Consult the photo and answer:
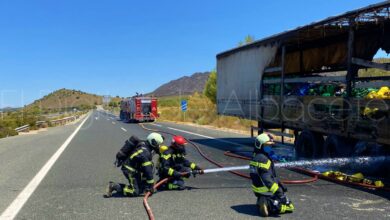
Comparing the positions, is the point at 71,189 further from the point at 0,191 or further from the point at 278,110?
the point at 278,110

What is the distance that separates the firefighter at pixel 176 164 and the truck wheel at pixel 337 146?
3830 millimetres

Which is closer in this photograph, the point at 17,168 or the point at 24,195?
the point at 24,195

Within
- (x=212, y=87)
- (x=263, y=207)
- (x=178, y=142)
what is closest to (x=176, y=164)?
(x=178, y=142)

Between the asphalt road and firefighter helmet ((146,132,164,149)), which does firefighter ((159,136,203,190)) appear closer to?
the asphalt road

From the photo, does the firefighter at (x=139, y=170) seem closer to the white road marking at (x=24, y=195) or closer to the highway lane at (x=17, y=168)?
the white road marking at (x=24, y=195)

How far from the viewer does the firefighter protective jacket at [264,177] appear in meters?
6.13

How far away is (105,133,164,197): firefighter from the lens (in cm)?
736

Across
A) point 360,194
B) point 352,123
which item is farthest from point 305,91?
point 360,194

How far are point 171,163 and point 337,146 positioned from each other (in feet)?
14.1

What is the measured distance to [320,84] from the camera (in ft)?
39.1

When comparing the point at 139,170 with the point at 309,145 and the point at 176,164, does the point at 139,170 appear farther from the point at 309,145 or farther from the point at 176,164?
the point at 309,145

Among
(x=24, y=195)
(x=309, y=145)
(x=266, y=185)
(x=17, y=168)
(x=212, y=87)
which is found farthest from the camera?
(x=212, y=87)

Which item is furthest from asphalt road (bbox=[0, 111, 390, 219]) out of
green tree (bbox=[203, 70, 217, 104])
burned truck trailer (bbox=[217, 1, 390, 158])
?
green tree (bbox=[203, 70, 217, 104])

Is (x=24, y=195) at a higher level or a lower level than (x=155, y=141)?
lower
